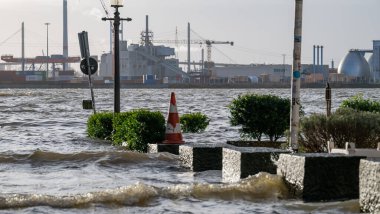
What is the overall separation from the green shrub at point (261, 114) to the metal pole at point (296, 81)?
17.7 ft

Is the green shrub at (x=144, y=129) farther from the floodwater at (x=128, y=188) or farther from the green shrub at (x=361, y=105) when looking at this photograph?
the green shrub at (x=361, y=105)

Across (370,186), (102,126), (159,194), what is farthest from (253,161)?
(102,126)

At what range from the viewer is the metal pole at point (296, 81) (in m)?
13.3

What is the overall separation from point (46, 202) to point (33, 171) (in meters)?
5.00

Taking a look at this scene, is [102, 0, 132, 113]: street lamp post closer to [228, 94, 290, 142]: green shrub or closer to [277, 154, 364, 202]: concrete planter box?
[228, 94, 290, 142]: green shrub

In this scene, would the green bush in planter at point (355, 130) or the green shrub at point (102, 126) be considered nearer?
the green bush in planter at point (355, 130)

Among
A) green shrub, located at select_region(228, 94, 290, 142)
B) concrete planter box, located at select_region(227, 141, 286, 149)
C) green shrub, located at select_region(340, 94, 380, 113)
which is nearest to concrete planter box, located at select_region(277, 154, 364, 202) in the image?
concrete planter box, located at select_region(227, 141, 286, 149)

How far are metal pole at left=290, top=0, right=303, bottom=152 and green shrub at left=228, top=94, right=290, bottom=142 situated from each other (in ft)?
17.7

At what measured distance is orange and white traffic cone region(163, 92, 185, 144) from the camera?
55.7 ft

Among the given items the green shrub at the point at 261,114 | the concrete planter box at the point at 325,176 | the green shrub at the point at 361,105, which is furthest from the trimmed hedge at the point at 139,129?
the concrete planter box at the point at 325,176

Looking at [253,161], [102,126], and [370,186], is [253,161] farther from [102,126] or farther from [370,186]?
[102,126]

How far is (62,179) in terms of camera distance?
1444 centimetres

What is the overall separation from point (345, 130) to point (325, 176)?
3.17m

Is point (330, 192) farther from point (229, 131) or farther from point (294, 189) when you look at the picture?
point (229, 131)
